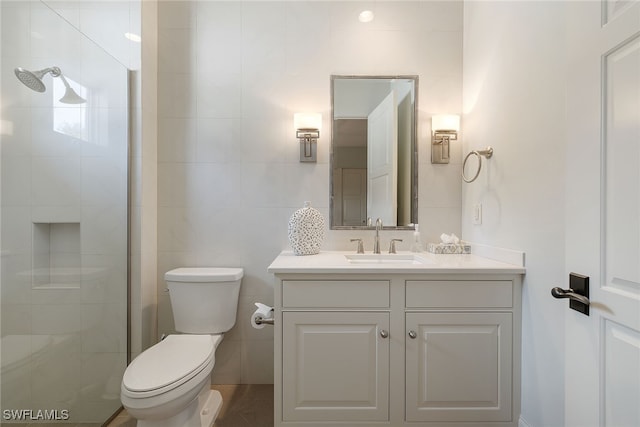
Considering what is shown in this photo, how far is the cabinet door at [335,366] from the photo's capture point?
1456 mm

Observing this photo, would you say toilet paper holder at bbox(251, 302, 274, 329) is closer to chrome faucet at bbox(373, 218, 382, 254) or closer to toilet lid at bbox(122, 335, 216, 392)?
toilet lid at bbox(122, 335, 216, 392)

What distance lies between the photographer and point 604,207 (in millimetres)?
856

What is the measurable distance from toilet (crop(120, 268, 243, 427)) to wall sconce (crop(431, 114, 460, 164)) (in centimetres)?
144

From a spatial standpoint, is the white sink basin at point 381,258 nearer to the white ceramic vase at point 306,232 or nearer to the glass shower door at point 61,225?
the white ceramic vase at point 306,232

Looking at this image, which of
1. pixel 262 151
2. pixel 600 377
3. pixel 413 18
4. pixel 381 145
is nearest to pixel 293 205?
pixel 262 151

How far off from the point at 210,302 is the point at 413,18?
2146 mm

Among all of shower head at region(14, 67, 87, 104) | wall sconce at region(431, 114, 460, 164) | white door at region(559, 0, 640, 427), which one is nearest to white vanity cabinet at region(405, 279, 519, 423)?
white door at region(559, 0, 640, 427)

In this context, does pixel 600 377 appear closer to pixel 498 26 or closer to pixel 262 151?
pixel 498 26

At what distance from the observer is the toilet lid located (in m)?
1.30

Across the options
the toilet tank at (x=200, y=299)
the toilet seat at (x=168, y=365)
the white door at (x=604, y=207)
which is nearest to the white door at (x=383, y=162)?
the toilet tank at (x=200, y=299)

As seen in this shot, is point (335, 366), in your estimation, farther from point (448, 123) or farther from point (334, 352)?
point (448, 123)

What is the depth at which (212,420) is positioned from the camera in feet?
5.59

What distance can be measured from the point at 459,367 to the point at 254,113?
1797 millimetres

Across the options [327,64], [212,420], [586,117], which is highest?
[327,64]
